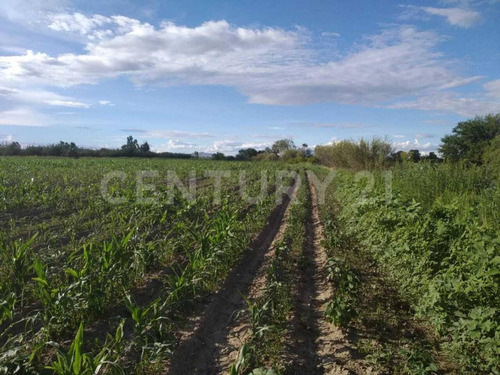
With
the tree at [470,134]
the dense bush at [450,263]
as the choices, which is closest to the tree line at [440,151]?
the tree at [470,134]

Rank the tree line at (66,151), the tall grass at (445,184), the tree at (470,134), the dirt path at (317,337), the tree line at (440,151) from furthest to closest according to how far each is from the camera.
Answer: the tree line at (66,151)
the tree at (470,134)
the tree line at (440,151)
the tall grass at (445,184)
the dirt path at (317,337)

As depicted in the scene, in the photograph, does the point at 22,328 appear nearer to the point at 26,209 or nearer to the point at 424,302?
the point at 424,302

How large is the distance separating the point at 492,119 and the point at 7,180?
4242cm

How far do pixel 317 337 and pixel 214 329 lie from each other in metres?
1.19

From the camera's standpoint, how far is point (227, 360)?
12.1 ft

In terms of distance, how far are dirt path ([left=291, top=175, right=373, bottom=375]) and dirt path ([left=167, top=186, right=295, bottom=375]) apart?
0.76 meters

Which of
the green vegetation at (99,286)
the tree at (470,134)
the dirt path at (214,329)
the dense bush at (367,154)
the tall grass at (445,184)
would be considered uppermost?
the tree at (470,134)

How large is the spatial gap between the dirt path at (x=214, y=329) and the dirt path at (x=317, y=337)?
0.76 m

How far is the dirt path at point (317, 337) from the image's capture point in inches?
139

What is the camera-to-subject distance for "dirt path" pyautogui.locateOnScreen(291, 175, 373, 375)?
139 inches

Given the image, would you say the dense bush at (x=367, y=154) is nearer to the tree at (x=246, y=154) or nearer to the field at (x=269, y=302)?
the field at (x=269, y=302)

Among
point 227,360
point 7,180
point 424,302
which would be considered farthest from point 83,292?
point 7,180

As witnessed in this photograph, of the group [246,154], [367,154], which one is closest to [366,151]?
[367,154]

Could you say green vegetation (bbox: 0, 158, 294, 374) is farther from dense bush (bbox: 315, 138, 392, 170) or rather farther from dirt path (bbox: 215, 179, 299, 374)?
dense bush (bbox: 315, 138, 392, 170)
